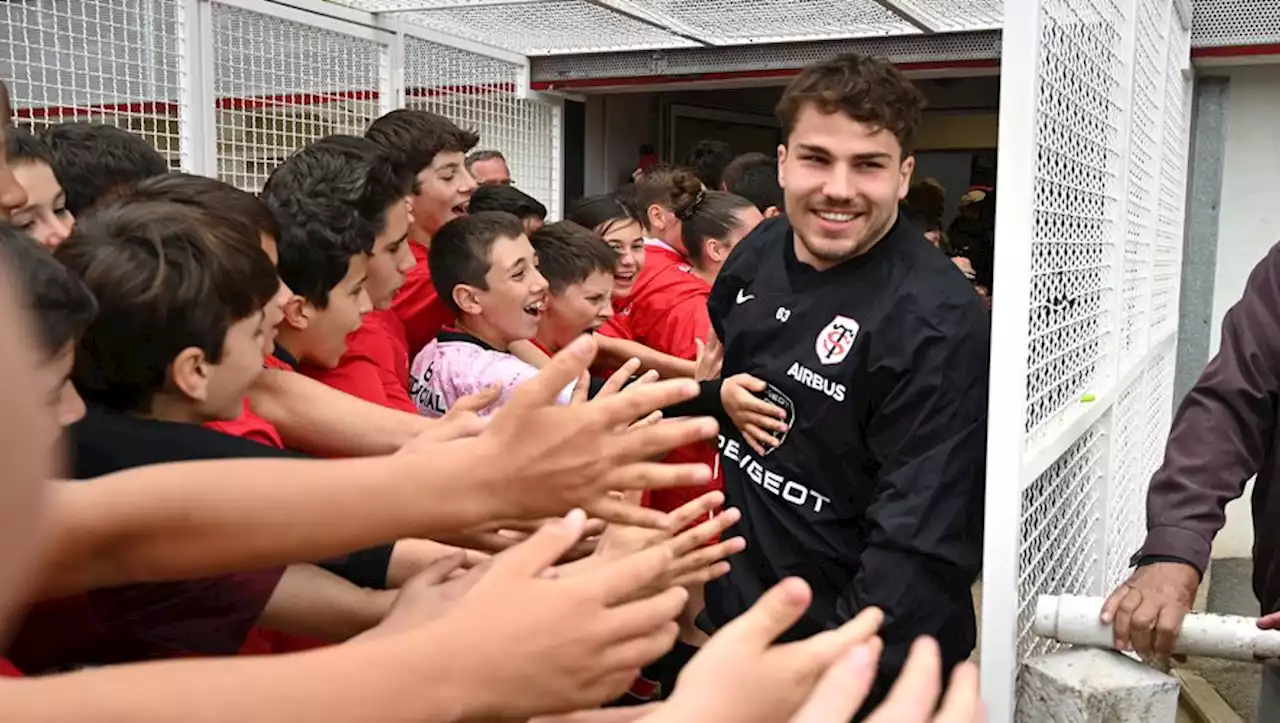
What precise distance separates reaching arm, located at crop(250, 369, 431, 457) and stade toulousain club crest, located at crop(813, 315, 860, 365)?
0.72 m

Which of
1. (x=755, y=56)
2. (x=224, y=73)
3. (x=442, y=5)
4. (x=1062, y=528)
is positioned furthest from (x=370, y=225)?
(x=755, y=56)

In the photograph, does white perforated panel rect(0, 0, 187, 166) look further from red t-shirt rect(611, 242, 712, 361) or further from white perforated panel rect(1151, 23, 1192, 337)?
white perforated panel rect(1151, 23, 1192, 337)

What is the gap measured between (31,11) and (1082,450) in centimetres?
275

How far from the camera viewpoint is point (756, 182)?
178 inches

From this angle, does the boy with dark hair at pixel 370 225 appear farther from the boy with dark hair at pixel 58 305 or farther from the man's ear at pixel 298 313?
the boy with dark hair at pixel 58 305

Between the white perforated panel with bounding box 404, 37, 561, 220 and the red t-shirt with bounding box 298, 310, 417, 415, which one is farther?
the white perforated panel with bounding box 404, 37, 561, 220

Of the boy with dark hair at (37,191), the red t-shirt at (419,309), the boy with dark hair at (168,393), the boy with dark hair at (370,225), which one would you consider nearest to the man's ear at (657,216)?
the red t-shirt at (419,309)

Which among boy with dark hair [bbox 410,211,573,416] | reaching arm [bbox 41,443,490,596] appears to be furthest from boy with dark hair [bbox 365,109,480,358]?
reaching arm [bbox 41,443,490,596]

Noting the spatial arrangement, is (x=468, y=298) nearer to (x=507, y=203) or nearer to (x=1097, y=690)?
(x=507, y=203)

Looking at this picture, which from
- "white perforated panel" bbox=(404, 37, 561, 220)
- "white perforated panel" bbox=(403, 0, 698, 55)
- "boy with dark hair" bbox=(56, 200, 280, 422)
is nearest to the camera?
"boy with dark hair" bbox=(56, 200, 280, 422)

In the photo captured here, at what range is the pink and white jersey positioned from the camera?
2.46 m

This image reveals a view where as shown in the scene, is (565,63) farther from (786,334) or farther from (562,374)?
(562,374)

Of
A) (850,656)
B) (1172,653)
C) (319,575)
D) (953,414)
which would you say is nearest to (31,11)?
(319,575)

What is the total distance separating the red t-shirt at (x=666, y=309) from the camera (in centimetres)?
346
